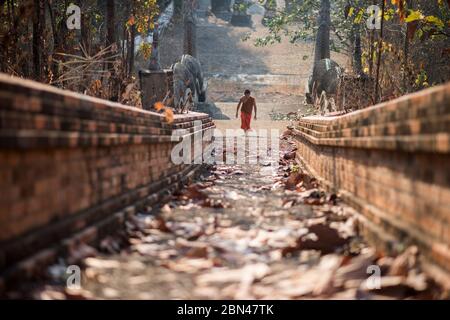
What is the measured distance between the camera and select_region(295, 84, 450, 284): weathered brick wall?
3.15 m

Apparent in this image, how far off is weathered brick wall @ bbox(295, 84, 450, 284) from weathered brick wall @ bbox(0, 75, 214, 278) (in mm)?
2268

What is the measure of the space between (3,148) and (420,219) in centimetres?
257

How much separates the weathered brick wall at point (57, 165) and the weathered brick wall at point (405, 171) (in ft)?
7.44

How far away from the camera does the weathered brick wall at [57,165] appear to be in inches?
121

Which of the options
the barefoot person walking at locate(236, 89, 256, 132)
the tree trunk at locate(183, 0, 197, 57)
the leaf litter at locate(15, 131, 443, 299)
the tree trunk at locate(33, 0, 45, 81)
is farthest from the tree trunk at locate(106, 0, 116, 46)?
the tree trunk at locate(183, 0, 197, 57)

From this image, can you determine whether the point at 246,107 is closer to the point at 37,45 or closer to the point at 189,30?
the point at 189,30

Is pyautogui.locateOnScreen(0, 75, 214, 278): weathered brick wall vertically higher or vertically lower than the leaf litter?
higher

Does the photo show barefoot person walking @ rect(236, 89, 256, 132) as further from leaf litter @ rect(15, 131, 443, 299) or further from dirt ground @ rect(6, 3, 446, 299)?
leaf litter @ rect(15, 131, 443, 299)

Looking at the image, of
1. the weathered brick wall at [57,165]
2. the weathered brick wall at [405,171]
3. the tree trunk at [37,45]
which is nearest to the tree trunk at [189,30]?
the tree trunk at [37,45]

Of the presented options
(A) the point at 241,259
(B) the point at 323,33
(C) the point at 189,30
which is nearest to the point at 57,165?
(A) the point at 241,259
